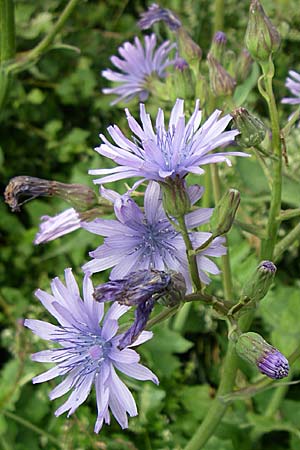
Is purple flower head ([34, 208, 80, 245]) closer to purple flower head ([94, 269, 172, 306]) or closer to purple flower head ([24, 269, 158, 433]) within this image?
purple flower head ([24, 269, 158, 433])

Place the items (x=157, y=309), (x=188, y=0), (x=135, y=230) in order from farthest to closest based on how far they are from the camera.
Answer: (x=188, y=0) → (x=157, y=309) → (x=135, y=230)

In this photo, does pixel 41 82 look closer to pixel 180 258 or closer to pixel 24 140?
pixel 24 140

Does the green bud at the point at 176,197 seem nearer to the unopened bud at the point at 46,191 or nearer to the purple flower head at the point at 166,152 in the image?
the purple flower head at the point at 166,152

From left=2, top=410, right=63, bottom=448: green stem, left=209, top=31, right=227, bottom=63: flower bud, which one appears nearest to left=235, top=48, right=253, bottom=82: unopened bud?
left=209, top=31, right=227, bottom=63: flower bud

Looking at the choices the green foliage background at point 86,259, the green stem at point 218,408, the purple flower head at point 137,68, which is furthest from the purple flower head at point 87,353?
the purple flower head at point 137,68

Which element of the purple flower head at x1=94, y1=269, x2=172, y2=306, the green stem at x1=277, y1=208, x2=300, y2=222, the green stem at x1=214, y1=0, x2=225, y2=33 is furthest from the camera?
the green stem at x1=214, y1=0, x2=225, y2=33

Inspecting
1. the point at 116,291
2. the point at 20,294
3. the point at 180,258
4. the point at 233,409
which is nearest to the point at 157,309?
the point at 180,258
